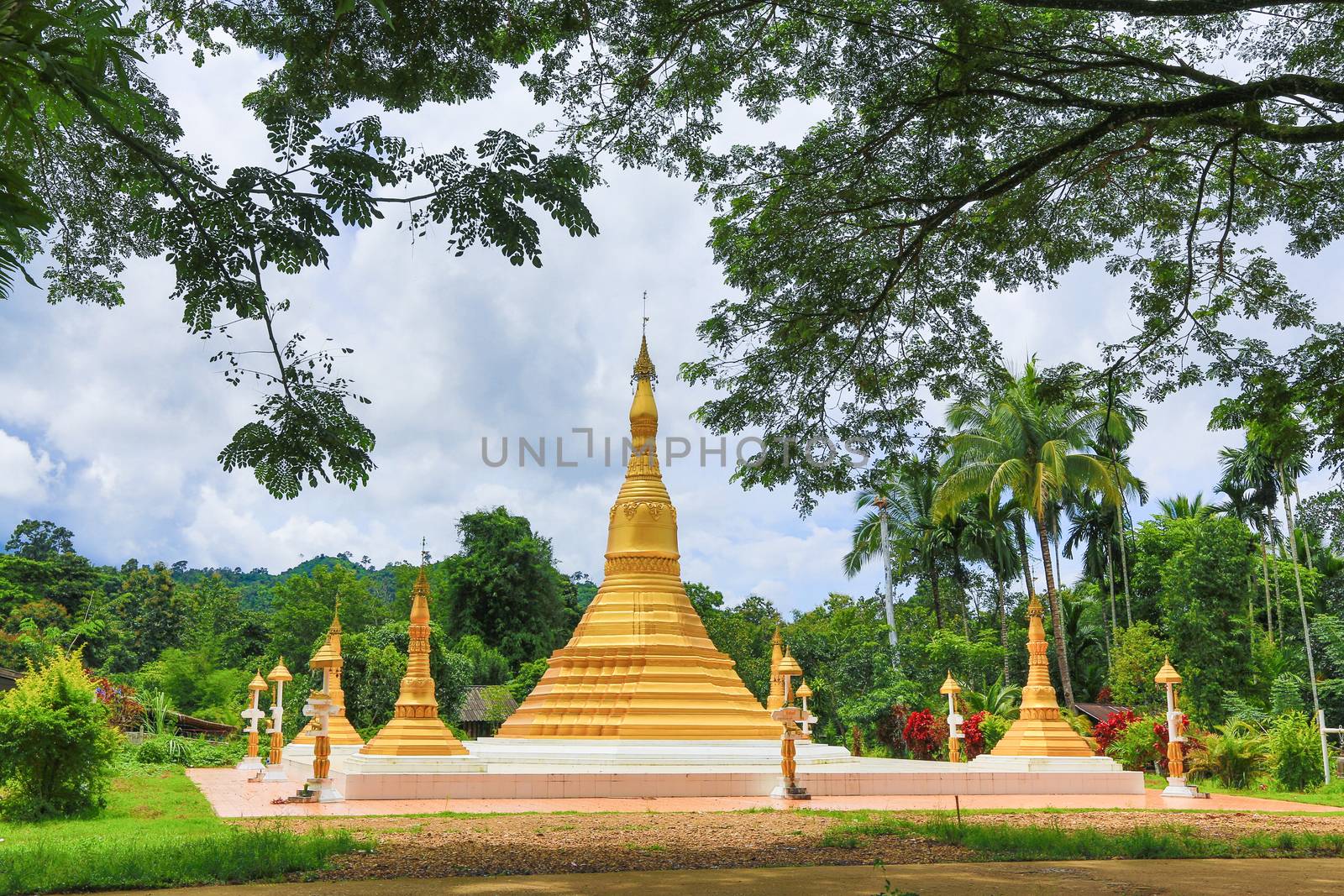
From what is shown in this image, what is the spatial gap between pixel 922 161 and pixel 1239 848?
7525 millimetres

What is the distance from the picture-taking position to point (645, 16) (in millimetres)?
9734

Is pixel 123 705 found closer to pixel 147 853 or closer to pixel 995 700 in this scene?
pixel 147 853

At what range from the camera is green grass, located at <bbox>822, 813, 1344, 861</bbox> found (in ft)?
33.6

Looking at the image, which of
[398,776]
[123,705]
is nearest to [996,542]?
[398,776]

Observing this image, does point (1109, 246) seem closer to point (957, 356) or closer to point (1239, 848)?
point (957, 356)

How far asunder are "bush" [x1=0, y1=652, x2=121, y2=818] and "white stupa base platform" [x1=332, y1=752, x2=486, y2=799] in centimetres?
373

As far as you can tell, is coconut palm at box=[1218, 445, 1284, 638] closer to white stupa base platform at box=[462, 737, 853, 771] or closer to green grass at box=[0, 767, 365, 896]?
white stupa base platform at box=[462, 737, 853, 771]

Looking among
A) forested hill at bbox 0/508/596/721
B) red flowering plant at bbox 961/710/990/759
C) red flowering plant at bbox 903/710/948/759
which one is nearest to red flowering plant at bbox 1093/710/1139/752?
red flowering plant at bbox 961/710/990/759

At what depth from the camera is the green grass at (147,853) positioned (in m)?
8.28

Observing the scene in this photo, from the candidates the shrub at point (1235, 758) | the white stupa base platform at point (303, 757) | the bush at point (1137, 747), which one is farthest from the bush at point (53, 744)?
the bush at point (1137, 747)

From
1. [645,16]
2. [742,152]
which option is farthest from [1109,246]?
[645,16]

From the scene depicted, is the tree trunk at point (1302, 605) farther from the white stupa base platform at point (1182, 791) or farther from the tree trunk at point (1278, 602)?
the white stupa base platform at point (1182, 791)

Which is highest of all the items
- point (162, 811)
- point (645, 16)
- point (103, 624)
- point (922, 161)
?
→ point (645, 16)

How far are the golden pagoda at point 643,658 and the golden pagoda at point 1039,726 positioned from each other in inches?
189
